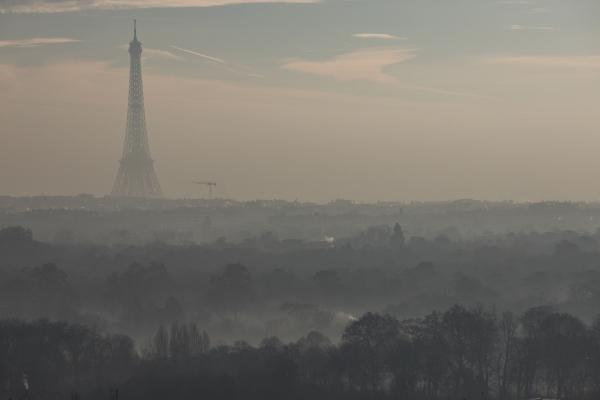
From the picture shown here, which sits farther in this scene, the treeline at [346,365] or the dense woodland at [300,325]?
the dense woodland at [300,325]

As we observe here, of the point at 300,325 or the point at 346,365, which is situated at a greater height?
the point at 346,365

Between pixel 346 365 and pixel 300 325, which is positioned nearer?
pixel 346 365

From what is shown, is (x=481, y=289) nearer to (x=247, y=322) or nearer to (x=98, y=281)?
(x=247, y=322)

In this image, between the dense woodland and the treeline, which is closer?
the treeline
